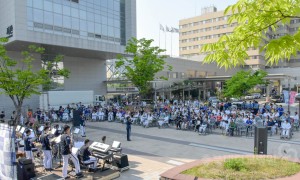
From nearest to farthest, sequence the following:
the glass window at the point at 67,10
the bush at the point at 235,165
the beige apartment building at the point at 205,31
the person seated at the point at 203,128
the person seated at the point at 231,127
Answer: the bush at the point at 235,165 → the person seated at the point at 231,127 → the person seated at the point at 203,128 → the glass window at the point at 67,10 → the beige apartment building at the point at 205,31

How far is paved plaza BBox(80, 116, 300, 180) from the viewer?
11537mm

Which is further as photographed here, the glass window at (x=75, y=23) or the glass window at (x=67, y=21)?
the glass window at (x=75, y=23)

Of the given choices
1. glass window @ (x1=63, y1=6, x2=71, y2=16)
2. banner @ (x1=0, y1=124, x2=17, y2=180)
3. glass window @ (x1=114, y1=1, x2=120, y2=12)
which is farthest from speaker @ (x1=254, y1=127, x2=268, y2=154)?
glass window @ (x1=114, y1=1, x2=120, y2=12)

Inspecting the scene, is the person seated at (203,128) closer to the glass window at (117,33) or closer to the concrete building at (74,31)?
the concrete building at (74,31)

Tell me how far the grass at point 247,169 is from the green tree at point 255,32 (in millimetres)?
3009

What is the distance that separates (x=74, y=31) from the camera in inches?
1475

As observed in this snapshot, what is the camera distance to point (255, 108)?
87.4 ft

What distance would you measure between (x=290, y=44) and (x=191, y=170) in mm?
4332

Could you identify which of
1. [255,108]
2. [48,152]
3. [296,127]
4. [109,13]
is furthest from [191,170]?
[109,13]

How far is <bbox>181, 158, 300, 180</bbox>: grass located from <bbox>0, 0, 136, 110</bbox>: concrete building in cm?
2974

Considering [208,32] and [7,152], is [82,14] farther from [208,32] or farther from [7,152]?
[208,32]

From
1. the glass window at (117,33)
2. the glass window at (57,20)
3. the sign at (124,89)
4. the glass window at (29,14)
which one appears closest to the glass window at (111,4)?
the glass window at (117,33)

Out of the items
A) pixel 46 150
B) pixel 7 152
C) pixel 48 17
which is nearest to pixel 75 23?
pixel 48 17

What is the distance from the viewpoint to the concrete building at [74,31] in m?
32.0
